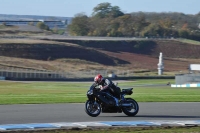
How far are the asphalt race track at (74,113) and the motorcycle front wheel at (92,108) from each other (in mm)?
157

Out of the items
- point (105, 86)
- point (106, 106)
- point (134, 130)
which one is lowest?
point (134, 130)

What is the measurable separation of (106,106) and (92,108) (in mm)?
448

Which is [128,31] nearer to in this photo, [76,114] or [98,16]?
[98,16]

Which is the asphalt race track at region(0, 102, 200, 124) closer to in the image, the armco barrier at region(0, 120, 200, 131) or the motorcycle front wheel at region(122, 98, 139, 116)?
the motorcycle front wheel at region(122, 98, 139, 116)

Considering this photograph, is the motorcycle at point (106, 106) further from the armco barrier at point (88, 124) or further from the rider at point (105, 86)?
the armco barrier at point (88, 124)

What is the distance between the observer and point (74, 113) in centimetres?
1906

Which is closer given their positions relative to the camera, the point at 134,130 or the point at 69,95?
the point at 134,130

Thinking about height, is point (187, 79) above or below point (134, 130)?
below

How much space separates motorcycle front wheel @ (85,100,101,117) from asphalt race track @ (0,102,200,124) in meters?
0.16

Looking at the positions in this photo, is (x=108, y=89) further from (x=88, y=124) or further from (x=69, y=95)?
(x=69, y=95)

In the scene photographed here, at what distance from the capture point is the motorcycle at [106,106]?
18.0 m

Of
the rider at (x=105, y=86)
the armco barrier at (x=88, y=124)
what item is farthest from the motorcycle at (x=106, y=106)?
the armco barrier at (x=88, y=124)

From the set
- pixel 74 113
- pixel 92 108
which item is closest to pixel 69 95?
pixel 74 113

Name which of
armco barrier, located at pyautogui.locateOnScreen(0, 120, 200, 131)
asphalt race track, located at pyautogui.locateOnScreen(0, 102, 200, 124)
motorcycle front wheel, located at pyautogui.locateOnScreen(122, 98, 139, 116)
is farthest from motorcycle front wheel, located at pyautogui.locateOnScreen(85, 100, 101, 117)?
armco barrier, located at pyautogui.locateOnScreen(0, 120, 200, 131)
